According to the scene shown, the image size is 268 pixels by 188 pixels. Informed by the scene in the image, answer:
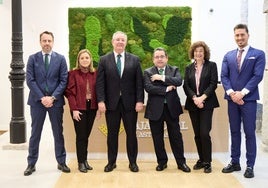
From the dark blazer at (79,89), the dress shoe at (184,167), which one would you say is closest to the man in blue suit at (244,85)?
the dress shoe at (184,167)

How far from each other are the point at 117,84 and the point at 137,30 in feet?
7.41

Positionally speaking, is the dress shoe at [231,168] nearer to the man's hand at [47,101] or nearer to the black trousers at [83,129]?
the black trousers at [83,129]

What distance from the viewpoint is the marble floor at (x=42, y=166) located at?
4.35 meters

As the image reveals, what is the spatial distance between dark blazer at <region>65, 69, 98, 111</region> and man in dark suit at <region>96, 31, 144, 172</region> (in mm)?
102

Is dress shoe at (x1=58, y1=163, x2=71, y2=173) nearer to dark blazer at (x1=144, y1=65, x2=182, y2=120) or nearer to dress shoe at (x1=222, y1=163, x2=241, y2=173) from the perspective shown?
dark blazer at (x1=144, y1=65, x2=182, y2=120)

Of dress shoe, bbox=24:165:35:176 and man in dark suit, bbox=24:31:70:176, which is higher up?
man in dark suit, bbox=24:31:70:176

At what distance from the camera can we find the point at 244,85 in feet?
15.1

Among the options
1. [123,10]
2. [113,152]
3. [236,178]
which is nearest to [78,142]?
[113,152]

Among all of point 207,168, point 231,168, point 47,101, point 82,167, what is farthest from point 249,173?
point 47,101

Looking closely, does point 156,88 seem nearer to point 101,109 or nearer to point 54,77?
point 101,109

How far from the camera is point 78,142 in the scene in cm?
477

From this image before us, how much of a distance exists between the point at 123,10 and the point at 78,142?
278 cm

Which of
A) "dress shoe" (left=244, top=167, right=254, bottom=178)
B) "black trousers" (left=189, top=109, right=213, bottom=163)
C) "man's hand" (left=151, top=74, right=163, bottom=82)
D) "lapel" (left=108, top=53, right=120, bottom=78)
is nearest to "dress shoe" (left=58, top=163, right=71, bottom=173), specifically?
"lapel" (left=108, top=53, right=120, bottom=78)

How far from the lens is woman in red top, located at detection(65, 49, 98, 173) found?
4.65 m
